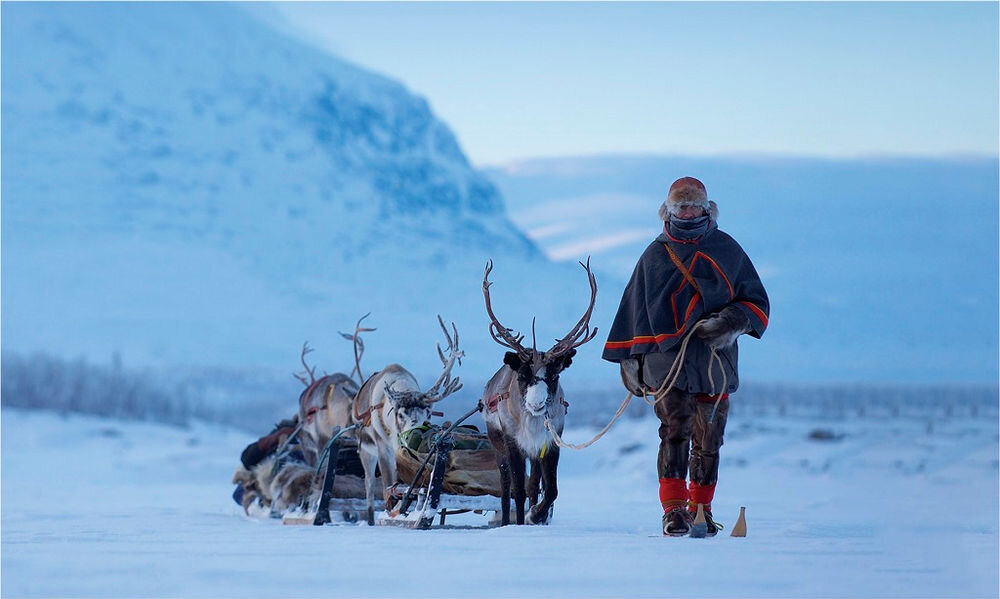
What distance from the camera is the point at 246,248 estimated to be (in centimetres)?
7412

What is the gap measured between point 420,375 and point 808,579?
47.9 m

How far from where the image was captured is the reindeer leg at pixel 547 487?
31.8 ft

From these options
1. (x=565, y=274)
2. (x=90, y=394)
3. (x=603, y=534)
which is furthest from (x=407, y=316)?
(x=603, y=534)

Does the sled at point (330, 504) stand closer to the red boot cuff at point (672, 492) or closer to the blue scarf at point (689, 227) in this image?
the red boot cuff at point (672, 492)

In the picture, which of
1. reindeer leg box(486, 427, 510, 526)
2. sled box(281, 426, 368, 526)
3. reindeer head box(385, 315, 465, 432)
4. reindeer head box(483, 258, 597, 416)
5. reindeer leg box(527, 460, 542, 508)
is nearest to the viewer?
reindeer head box(483, 258, 597, 416)

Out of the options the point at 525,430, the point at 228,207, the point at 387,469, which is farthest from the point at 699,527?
the point at 228,207

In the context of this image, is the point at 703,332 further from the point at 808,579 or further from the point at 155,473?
the point at 155,473

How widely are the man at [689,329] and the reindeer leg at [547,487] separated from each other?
158 cm

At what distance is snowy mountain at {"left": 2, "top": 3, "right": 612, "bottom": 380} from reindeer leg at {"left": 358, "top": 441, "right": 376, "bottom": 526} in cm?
4033

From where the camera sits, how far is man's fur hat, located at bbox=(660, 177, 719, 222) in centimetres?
815

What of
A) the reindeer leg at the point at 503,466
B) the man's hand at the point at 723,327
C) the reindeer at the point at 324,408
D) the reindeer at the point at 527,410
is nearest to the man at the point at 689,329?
the man's hand at the point at 723,327

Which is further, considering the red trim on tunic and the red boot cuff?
the red boot cuff

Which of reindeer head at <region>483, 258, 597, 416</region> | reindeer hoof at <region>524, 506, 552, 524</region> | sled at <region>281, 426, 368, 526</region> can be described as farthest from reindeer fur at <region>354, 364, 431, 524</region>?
reindeer head at <region>483, 258, 597, 416</region>

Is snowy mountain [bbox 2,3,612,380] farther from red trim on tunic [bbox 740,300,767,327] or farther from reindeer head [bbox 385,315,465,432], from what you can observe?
red trim on tunic [bbox 740,300,767,327]
